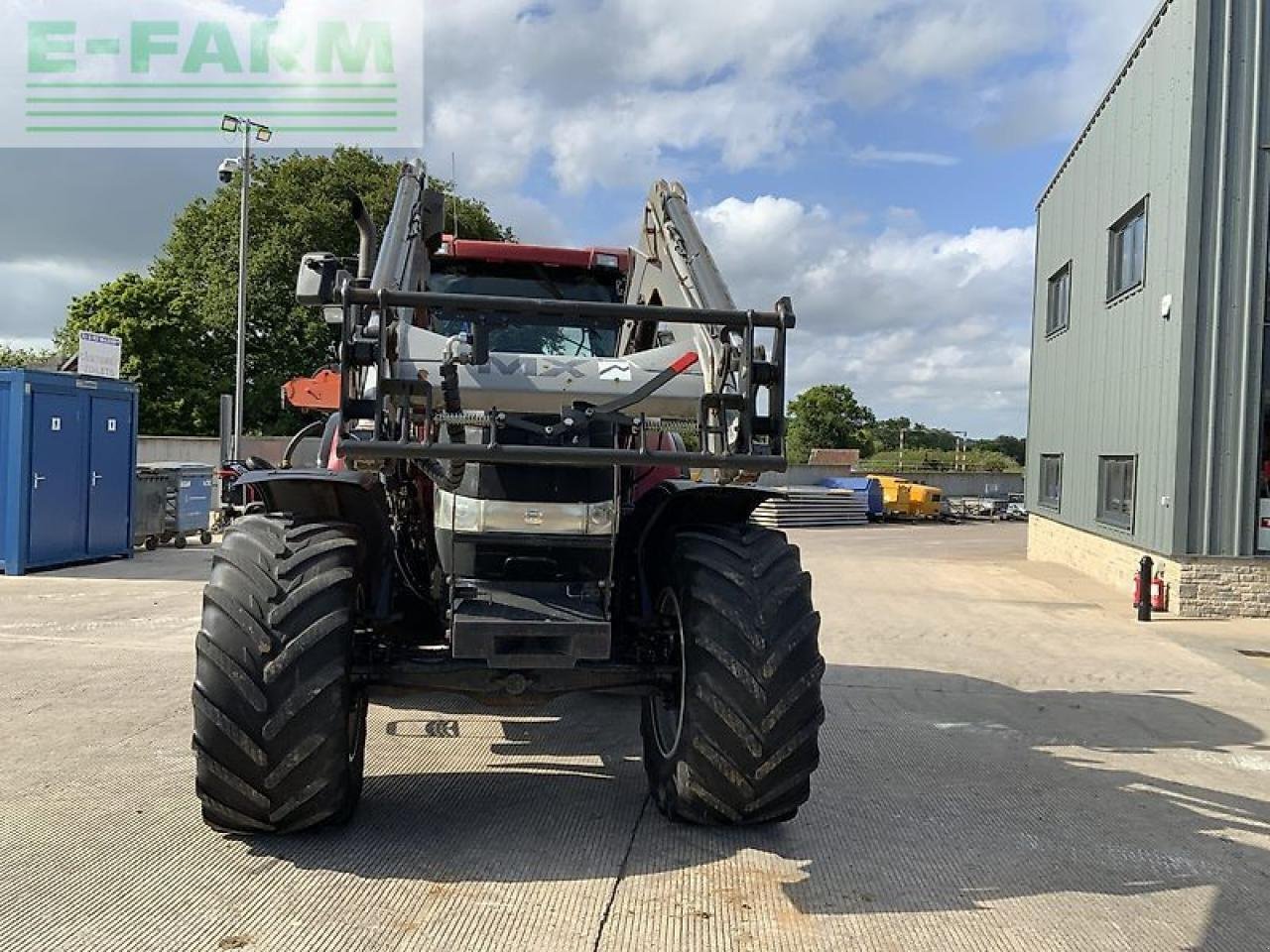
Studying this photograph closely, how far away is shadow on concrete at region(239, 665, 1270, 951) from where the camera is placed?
13.5 ft

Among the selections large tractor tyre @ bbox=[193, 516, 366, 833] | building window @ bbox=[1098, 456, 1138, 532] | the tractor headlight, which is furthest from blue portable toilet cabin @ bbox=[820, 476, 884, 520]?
large tractor tyre @ bbox=[193, 516, 366, 833]

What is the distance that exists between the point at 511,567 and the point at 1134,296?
1270 centimetres

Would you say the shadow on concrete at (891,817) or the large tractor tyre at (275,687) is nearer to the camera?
the large tractor tyre at (275,687)

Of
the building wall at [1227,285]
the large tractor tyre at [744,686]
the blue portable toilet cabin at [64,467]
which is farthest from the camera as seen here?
the blue portable toilet cabin at [64,467]

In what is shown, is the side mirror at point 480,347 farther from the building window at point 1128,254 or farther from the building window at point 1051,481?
the building window at point 1051,481

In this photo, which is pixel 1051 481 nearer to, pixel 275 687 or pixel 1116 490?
pixel 1116 490

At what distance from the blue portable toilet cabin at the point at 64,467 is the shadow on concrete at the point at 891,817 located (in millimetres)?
9266

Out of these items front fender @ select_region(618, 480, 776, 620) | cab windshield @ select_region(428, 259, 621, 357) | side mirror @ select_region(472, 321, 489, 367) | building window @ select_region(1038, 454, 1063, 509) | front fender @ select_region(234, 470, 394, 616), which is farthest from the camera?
building window @ select_region(1038, 454, 1063, 509)

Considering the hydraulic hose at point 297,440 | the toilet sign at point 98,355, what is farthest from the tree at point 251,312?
the hydraulic hose at point 297,440

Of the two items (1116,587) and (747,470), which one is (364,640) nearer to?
(747,470)

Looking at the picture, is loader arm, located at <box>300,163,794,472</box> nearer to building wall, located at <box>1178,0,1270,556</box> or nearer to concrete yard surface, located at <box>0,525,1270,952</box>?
concrete yard surface, located at <box>0,525,1270,952</box>

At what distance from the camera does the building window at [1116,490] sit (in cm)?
1440

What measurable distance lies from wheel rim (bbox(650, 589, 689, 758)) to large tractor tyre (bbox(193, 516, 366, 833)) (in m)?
1.29

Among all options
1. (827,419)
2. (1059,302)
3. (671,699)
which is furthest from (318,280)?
(827,419)
